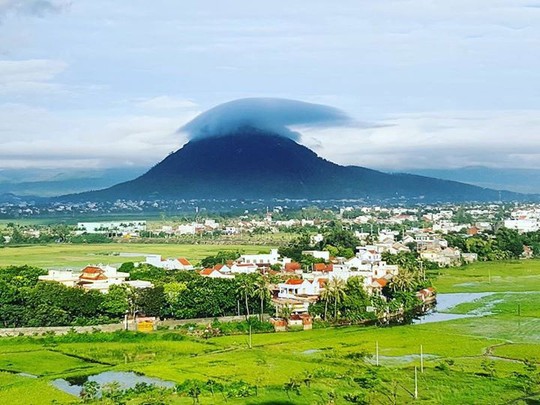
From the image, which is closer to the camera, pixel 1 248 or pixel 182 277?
pixel 182 277

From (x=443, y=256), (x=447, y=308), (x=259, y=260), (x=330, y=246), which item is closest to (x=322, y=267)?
(x=259, y=260)

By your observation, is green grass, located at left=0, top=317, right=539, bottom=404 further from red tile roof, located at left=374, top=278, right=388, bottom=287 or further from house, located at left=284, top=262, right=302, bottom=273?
house, located at left=284, top=262, right=302, bottom=273

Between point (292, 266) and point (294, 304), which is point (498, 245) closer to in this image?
point (292, 266)

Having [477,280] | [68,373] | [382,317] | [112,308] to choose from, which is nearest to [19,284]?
[112,308]

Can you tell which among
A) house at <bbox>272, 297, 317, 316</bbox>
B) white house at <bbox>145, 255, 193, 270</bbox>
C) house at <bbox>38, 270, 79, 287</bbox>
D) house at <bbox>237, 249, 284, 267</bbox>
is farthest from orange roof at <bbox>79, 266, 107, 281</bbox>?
house at <bbox>237, 249, 284, 267</bbox>

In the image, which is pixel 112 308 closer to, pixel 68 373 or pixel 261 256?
pixel 68 373

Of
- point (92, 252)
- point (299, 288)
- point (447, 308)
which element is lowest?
point (447, 308)
